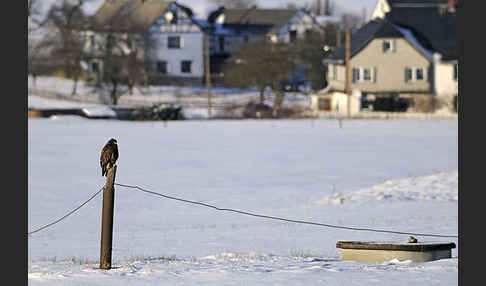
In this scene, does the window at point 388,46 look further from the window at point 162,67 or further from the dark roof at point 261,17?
the window at point 162,67

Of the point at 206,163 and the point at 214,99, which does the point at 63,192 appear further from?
the point at 214,99

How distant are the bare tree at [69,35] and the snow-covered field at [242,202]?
39857mm

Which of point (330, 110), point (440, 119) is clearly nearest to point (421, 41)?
point (330, 110)

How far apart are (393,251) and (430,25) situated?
70.4 metres

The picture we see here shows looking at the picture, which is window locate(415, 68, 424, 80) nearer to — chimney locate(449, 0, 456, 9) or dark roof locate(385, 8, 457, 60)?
dark roof locate(385, 8, 457, 60)

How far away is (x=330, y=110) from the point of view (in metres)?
78.2

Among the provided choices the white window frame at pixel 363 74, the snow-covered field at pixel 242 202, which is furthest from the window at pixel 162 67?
the snow-covered field at pixel 242 202

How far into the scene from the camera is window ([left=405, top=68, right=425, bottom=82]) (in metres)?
78.2

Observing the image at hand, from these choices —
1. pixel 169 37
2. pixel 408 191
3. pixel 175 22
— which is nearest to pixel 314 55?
pixel 175 22

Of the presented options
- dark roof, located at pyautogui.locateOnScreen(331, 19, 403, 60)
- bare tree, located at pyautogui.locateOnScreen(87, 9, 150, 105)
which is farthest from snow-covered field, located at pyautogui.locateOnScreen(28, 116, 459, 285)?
bare tree, located at pyautogui.locateOnScreen(87, 9, 150, 105)

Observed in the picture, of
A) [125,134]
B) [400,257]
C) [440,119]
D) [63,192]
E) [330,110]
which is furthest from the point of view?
[330,110]

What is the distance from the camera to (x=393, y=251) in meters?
13.6

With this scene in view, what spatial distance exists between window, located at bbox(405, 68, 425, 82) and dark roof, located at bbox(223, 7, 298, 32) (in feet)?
86.1

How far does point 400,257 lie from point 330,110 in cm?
6496
